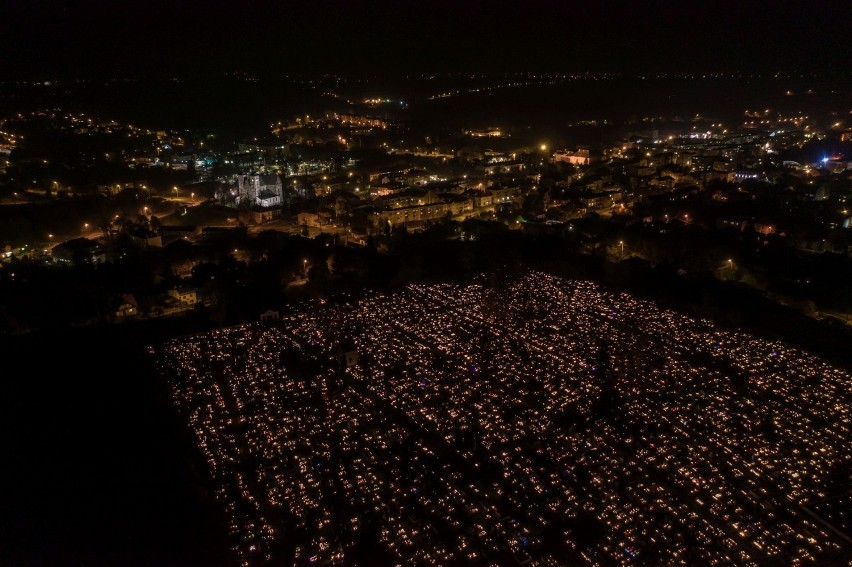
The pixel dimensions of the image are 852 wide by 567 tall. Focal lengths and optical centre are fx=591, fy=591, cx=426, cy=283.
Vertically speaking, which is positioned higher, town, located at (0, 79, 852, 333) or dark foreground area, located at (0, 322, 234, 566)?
town, located at (0, 79, 852, 333)

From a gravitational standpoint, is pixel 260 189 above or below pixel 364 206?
below

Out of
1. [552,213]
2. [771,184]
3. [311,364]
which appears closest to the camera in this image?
[311,364]

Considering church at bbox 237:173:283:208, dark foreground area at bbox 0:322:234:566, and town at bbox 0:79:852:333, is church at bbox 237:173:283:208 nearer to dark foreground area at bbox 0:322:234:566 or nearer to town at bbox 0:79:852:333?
town at bbox 0:79:852:333

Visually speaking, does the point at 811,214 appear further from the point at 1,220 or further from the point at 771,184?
the point at 1,220

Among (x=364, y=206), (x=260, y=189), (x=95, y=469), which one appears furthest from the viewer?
(x=260, y=189)

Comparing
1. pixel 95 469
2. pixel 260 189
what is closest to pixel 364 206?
pixel 260 189

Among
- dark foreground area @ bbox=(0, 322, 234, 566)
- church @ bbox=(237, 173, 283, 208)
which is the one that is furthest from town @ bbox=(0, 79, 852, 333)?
dark foreground area @ bbox=(0, 322, 234, 566)

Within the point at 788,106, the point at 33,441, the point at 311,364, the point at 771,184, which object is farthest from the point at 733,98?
the point at 33,441

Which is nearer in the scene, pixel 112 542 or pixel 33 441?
pixel 112 542

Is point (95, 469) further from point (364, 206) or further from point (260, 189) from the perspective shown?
point (260, 189)
